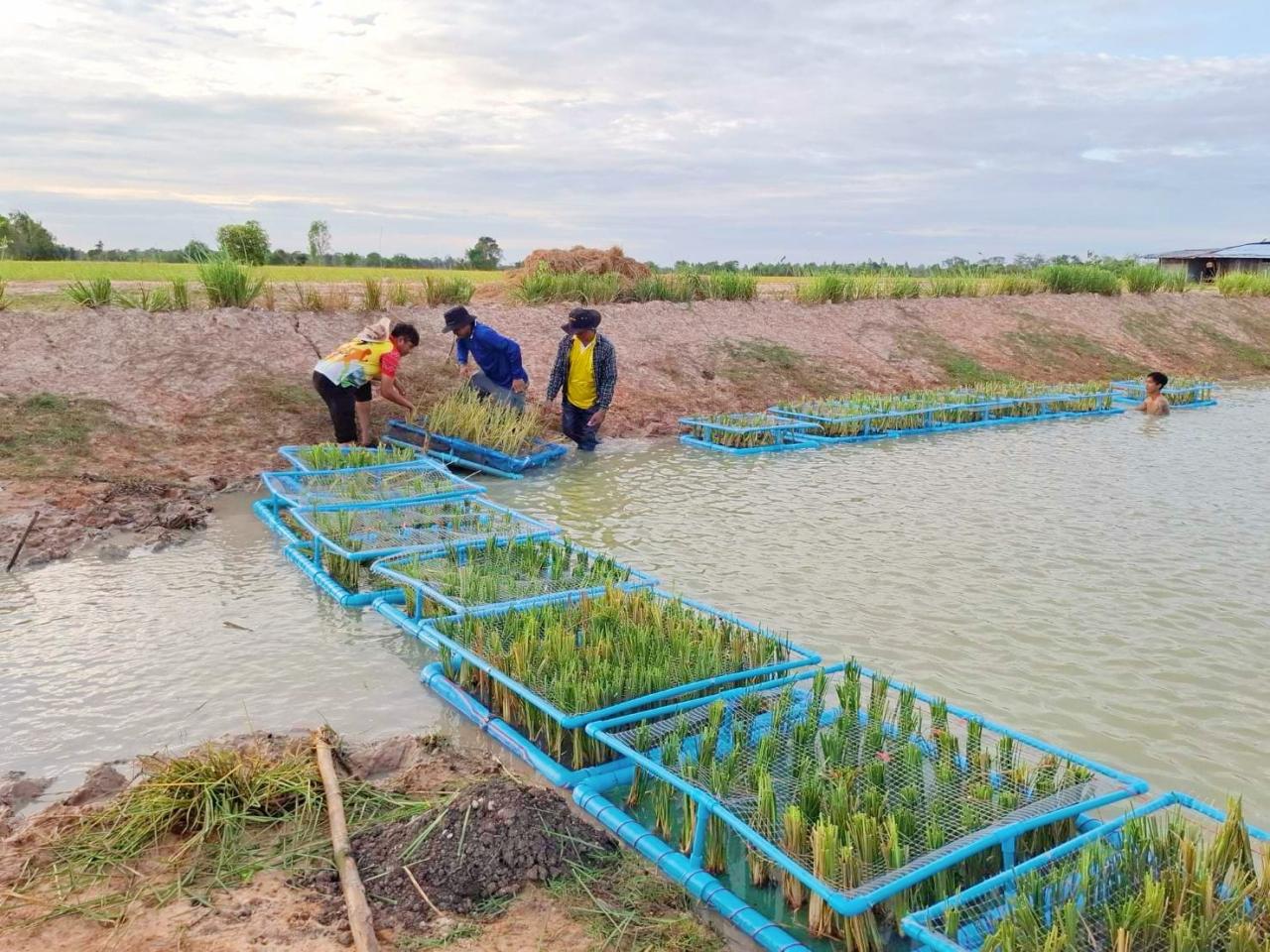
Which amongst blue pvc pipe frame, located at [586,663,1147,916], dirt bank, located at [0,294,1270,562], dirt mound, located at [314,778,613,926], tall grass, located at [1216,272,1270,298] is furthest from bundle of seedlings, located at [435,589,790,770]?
tall grass, located at [1216,272,1270,298]

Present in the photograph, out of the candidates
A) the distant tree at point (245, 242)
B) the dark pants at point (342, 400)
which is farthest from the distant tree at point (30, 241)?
the dark pants at point (342, 400)

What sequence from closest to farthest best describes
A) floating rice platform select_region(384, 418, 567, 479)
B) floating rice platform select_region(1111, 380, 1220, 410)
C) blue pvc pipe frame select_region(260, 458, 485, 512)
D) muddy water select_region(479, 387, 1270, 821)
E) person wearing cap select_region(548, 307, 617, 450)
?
muddy water select_region(479, 387, 1270, 821)
blue pvc pipe frame select_region(260, 458, 485, 512)
floating rice platform select_region(384, 418, 567, 479)
person wearing cap select_region(548, 307, 617, 450)
floating rice platform select_region(1111, 380, 1220, 410)

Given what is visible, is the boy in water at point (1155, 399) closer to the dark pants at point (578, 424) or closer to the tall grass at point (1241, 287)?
the dark pants at point (578, 424)

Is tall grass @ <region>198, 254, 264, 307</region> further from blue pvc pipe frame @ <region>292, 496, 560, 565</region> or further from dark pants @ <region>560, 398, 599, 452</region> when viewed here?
blue pvc pipe frame @ <region>292, 496, 560, 565</region>

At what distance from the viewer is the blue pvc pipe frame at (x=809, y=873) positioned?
261 cm

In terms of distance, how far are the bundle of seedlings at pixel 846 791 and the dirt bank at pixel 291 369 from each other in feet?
15.8

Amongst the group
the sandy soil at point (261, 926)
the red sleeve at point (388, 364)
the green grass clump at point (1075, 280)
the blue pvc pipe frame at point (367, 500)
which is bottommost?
the sandy soil at point (261, 926)

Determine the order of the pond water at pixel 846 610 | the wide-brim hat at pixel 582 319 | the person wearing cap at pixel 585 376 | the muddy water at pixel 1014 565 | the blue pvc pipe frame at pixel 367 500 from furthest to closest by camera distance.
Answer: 1. the person wearing cap at pixel 585 376
2. the wide-brim hat at pixel 582 319
3. the blue pvc pipe frame at pixel 367 500
4. the muddy water at pixel 1014 565
5. the pond water at pixel 846 610

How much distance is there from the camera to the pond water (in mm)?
4254

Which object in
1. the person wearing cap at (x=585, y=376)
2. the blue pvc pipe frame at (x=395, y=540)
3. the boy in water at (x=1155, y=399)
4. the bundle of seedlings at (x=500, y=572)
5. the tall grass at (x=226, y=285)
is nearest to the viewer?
the bundle of seedlings at (x=500, y=572)

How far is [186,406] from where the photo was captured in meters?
9.77

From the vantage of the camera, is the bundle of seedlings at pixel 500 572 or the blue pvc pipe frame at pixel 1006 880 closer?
the blue pvc pipe frame at pixel 1006 880

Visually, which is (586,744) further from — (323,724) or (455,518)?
(455,518)

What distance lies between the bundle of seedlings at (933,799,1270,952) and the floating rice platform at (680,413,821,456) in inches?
302
